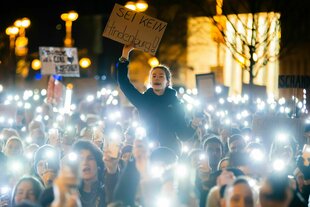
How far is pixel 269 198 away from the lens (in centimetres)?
579

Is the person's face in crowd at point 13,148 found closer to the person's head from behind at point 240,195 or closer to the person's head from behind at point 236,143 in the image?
the person's head from behind at point 236,143

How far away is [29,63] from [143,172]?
159 ft

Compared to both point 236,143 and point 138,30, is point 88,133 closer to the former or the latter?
point 236,143

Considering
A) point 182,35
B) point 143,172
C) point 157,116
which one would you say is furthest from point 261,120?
point 182,35

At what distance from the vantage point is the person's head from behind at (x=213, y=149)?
36.0 feet

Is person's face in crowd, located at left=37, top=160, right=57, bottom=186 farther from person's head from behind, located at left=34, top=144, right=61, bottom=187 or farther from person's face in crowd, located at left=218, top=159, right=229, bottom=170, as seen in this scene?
person's face in crowd, located at left=218, top=159, right=229, bottom=170

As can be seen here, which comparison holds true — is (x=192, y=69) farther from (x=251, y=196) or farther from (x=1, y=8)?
(x=251, y=196)

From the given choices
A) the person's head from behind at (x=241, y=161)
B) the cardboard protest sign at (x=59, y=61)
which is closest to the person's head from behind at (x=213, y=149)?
the person's head from behind at (x=241, y=161)

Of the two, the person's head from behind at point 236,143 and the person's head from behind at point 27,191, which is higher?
the person's head from behind at point 236,143

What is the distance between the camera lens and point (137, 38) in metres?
10.2

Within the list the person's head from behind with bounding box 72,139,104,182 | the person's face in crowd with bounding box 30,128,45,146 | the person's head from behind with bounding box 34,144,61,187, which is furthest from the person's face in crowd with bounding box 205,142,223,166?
the person's face in crowd with bounding box 30,128,45,146

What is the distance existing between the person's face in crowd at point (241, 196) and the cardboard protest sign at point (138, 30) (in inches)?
164

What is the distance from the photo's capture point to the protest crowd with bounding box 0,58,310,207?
611 cm

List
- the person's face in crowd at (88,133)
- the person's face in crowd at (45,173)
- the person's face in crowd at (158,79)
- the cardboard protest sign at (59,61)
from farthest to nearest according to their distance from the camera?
1. the cardboard protest sign at (59,61)
2. the person's face in crowd at (88,133)
3. the person's face in crowd at (45,173)
4. the person's face in crowd at (158,79)
